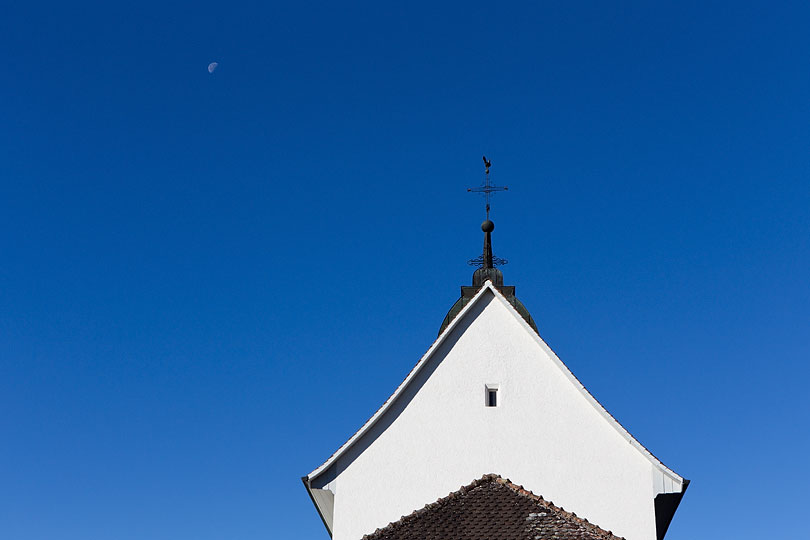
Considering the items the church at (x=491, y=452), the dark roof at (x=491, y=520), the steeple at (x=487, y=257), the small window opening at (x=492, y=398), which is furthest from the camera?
the steeple at (x=487, y=257)

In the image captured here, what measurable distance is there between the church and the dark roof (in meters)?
0.05

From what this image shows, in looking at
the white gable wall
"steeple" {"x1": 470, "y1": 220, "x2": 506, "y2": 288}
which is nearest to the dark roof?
the white gable wall

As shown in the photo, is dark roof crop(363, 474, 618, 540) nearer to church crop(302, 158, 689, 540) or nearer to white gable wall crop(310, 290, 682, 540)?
church crop(302, 158, 689, 540)

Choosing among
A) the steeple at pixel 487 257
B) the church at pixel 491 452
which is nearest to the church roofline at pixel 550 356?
the church at pixel 491 452

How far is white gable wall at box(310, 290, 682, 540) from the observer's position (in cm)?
1859

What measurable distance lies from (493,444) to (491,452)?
6.8 inches

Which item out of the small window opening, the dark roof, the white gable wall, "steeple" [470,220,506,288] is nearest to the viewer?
the dark roof

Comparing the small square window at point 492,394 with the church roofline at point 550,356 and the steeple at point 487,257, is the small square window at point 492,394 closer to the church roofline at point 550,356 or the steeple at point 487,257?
the church roofline at point 550,356

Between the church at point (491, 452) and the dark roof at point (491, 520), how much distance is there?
0.05 metres

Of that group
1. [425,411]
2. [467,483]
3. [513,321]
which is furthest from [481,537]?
[513,321]

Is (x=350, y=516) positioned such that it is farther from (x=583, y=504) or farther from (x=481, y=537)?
(x=583, y=504)

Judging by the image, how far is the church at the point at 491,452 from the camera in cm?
1838

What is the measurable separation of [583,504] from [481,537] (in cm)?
297

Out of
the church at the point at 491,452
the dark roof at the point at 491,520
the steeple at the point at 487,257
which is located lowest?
the dark roof at the point at 491,520
